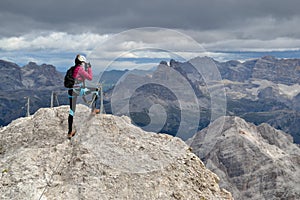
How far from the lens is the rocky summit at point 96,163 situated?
1703cm

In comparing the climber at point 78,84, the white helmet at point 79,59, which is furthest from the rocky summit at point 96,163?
the white helmet at point 79,59

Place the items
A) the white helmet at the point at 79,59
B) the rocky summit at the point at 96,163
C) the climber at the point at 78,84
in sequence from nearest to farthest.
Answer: the rocky summit at the point at 96,163 < the white helmet at the point at 79,59 < the climber at the point at 78,84

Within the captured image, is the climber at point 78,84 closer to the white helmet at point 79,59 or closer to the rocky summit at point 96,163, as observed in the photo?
the white helmet at point 79,59

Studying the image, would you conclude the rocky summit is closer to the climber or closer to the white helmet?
the climber

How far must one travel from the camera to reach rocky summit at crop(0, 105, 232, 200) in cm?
1703

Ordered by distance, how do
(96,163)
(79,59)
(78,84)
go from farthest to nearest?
(78,84), (79,59), (96,163)

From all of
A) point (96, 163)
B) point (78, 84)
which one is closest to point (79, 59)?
point (78, 84)

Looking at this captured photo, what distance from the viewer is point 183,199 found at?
18.1 m

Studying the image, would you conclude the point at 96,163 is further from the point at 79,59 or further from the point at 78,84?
the point at 79,59

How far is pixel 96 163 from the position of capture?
1825cm

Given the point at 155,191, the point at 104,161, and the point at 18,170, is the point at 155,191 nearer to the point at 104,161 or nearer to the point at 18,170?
the point at 104,161

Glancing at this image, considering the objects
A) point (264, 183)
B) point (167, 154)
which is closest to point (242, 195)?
point (264, 183)

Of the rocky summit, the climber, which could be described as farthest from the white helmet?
the rocky summit

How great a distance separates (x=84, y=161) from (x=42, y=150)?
275cm
